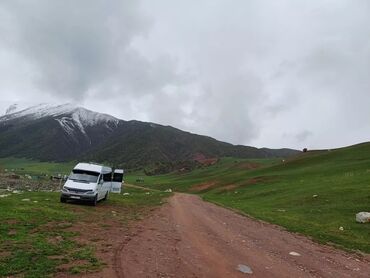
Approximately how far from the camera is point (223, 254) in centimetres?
1666

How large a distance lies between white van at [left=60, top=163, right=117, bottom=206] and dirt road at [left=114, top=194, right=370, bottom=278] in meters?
9.05

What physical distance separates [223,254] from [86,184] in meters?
19.3

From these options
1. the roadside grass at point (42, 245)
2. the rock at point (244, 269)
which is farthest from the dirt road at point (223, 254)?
the roadside grass at point (42, 245)

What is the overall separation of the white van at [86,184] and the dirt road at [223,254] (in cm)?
905

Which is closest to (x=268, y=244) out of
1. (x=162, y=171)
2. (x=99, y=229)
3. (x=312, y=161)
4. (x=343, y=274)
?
(x=343, y=274)

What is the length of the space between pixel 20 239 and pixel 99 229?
4.74 metres

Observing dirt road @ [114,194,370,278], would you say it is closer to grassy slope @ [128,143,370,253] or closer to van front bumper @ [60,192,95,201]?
grassy slope @ [128,143,370,253]

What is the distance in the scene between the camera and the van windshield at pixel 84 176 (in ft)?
115

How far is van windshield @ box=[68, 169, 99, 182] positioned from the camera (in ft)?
115

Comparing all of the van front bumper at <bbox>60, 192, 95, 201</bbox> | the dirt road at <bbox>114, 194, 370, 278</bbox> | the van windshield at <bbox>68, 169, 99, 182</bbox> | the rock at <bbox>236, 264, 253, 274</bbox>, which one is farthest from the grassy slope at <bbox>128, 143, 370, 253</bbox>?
the van windshield at <bbox>68, 169, 99, 182</bbox>

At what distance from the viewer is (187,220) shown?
2739cm

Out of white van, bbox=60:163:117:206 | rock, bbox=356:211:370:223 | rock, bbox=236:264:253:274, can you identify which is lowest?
rock, bbox=236:264:253:274

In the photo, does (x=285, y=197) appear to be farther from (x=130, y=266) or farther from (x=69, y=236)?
(x=130, y=266)

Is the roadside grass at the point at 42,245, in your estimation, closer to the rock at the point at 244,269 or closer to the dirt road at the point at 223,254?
the dirt road at the point at 223,254
